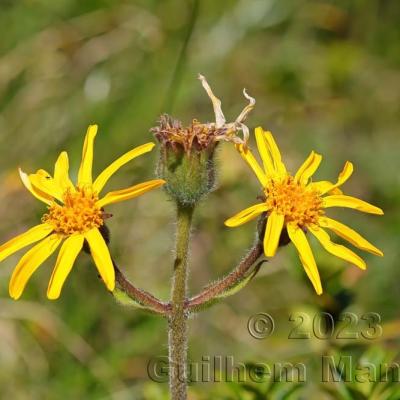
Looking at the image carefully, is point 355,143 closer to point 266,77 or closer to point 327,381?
point 266,77

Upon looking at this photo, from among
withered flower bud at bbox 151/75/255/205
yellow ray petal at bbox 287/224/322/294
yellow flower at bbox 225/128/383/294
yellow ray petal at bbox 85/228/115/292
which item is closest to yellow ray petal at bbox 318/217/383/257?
yellow flower at bbox 225/128/383/294

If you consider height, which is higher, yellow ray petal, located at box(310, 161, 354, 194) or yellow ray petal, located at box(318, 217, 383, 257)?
yellow ray petal, located at box(310, 161, 354, 194)

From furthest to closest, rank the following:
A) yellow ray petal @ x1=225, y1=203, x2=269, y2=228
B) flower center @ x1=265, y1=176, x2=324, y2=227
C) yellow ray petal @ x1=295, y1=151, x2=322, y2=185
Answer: yellow ray petal @ x1=295, y1=151, x2=322, y2=185 < flower center @ x1=265, y1=176, x2=324, y2=227 < yellow ray petal @ x1=225, y1=203, x2=269, y2=228

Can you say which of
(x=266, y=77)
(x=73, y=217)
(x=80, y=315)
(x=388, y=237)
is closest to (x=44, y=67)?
(x=266, y=77)

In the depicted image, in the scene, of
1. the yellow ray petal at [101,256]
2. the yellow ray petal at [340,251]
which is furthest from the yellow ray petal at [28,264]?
the yellow ray petal at [340,251]

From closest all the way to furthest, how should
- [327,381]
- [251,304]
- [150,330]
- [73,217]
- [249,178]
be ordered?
[73,217], [327,381], [150,330], [251,304], [249,178]
